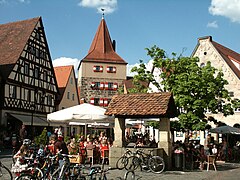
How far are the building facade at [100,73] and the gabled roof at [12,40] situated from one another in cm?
2049

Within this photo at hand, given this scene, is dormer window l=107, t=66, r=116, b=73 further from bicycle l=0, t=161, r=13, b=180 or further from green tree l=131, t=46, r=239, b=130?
bicycle l=0, t=161, r=13, b=180

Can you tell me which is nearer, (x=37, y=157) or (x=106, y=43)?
(x=37, y=157)

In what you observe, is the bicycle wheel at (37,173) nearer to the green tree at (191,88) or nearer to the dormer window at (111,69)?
the green tree at (191,88)

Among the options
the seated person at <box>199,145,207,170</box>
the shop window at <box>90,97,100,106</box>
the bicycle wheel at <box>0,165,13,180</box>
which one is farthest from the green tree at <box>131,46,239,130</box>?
the shop window at <box>90,97,100,106</box>

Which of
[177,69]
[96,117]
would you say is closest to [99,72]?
[177,69]

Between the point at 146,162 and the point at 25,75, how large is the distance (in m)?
26.0

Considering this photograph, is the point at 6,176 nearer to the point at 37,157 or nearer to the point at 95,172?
the point at 37,157

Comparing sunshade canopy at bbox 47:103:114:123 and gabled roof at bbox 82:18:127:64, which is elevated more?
gabled roof at bbox 82:18:127:64

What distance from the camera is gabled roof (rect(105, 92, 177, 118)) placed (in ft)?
52.2

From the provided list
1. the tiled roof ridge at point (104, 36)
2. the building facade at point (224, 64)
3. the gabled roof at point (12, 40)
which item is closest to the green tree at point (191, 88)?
the building facade at point (224, 64)

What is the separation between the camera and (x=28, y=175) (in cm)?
967

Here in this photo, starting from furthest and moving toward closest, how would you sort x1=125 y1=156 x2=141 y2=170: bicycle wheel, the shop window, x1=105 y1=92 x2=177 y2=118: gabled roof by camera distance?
the shop window → x1=105 y1=92 x2=177 y2=118: gabled roof → x1=125 y1=156 x2=141 y2=170: bicycle wheel

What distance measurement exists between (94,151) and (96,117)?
5.03 feet

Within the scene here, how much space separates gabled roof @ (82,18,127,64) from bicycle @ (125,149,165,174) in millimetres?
48475
